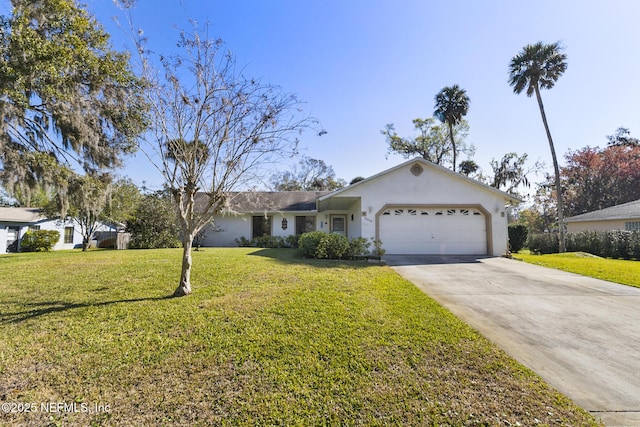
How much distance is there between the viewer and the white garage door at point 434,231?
12.7 m

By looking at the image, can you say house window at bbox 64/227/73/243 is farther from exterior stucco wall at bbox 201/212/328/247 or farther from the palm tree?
the palm tree

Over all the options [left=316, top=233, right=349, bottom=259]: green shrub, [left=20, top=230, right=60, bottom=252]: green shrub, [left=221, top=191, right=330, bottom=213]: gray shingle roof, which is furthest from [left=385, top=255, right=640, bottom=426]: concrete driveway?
[left=20, top=230, right=60, bottom=252]: green shrub

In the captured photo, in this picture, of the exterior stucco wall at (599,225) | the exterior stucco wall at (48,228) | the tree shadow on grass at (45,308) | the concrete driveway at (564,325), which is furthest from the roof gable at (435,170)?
the exterior stucco wall at (48,228)

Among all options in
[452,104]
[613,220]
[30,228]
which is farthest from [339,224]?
[30,228]

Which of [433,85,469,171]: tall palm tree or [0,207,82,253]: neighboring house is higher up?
[433,85,469,171]: tall palm tree

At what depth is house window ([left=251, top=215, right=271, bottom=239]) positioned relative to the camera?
18.3 meters

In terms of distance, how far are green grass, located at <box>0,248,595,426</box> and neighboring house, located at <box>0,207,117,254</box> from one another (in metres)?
18.0

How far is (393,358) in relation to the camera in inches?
123

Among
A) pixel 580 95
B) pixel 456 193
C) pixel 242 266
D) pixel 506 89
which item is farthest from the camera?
pixel 506 89

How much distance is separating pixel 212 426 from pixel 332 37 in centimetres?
1015

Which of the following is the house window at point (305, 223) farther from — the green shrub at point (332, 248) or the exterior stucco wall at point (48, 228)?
the exterior stucco wall at point (48, 228)

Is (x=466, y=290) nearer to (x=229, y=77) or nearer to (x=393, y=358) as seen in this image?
(x=393, y=358)

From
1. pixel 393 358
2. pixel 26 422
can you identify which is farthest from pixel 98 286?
pixel 393 358

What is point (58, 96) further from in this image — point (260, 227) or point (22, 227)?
point (22, 227)
